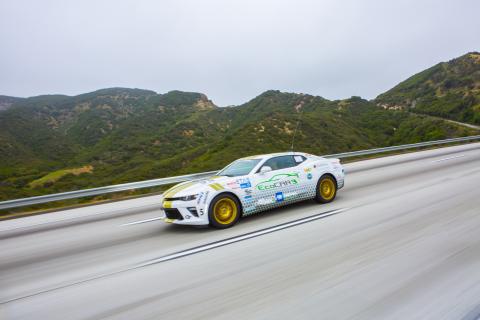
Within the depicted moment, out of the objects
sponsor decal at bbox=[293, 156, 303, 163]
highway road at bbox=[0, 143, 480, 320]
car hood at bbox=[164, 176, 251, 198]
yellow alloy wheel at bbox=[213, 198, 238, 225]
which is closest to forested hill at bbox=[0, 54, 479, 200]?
car hood at bbox=[164, 176, 251, 198]

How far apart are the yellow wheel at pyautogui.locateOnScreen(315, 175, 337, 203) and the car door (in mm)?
712

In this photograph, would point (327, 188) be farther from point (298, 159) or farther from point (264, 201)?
point (264, 201)

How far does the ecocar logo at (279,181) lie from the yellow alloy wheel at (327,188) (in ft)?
3.11

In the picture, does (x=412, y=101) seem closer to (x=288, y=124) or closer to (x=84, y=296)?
(x=288, y=124)

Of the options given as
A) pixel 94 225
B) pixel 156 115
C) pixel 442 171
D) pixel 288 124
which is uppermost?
pixel 156 115

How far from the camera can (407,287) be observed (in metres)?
3.76

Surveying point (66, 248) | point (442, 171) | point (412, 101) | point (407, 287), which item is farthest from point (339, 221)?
point (412, 101)

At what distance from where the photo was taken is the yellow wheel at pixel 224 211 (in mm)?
6633

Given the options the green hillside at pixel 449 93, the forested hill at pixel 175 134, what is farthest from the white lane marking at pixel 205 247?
the green hillside at pixel 449 93

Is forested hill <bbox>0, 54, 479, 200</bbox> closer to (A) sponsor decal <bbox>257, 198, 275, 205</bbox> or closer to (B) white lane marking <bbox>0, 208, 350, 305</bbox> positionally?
(A) sponsor decal <bbox>257, 198, 275, 205</bbox>

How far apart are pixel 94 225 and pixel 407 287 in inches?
284

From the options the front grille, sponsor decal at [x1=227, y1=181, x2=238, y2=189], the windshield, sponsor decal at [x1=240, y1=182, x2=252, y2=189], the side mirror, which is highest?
the windshield

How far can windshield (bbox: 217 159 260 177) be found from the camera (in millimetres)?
7473

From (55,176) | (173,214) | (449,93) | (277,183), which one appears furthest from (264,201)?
(449,93)
